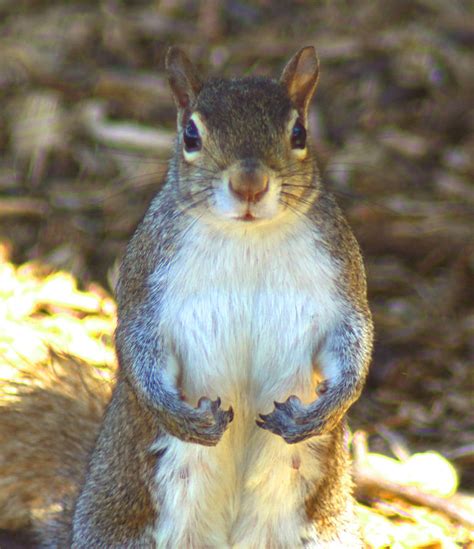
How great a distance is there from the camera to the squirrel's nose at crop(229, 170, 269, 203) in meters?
2.47

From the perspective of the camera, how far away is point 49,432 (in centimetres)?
320

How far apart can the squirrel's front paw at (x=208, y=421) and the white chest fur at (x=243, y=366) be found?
3.9 inches

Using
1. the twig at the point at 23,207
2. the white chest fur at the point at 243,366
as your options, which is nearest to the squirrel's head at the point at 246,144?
the white chest fur at the point at 243,366

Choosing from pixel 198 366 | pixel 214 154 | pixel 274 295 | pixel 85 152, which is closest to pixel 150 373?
pixel 198 366

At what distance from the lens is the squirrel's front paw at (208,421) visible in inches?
102

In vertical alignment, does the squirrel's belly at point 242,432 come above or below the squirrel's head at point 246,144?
below

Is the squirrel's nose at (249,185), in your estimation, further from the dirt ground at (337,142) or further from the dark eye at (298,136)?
the dirt ground at (337,142)

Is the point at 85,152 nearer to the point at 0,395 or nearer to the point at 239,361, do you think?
the point at 0,395

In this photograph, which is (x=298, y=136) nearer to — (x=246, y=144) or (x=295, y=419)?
(x=246, y=144)

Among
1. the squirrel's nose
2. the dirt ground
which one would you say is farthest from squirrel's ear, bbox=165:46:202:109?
the dirt ground

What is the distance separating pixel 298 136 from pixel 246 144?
→ 0.18 meters

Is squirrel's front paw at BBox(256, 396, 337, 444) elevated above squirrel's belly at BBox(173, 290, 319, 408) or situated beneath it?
situated beneath

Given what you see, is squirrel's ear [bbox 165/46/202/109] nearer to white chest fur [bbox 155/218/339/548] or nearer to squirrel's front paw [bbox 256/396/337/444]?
white chest fur [bbox 155/218/339/548]

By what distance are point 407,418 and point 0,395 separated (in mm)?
1259
